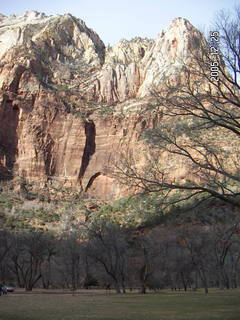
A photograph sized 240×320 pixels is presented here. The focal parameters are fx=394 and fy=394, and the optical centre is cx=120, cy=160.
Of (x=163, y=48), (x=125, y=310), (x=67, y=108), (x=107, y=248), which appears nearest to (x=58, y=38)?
(x=67, y=108)

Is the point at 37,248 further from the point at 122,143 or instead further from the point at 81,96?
the point at 81,96

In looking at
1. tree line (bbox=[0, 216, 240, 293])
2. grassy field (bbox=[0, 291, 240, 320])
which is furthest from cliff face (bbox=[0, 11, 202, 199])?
grassy field (bbox=[0, 291, 240, 320])

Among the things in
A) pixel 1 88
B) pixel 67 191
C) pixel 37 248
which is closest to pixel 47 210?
pixel 67 191

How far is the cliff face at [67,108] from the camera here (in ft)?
322

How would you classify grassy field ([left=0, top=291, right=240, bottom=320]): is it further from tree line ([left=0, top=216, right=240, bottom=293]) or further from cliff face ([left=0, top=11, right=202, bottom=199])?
cliff face ([left=0, top=11, right=202, bottom=199])

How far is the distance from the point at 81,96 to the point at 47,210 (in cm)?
3873

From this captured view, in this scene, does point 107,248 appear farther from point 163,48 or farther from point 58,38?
point 58,38

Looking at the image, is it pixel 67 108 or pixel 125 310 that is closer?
pixel 125 310

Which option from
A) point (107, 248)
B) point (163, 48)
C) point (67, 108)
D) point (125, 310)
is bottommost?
point (125, 310)

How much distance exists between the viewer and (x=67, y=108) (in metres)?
106
